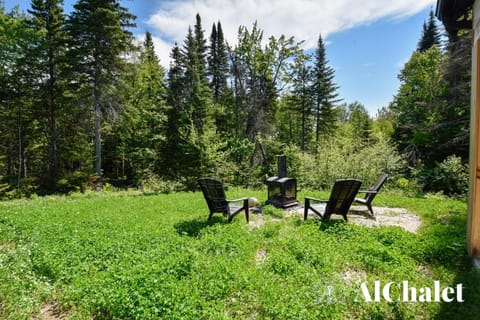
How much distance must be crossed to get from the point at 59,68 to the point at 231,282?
14.5 meters

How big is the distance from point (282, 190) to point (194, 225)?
7.93 ft

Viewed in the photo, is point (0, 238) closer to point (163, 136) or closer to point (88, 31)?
point (88, 31)

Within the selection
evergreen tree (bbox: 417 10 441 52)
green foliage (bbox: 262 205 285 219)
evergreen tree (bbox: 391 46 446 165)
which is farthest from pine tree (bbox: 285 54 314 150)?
green foliage (bbox: 262 205 285 219)

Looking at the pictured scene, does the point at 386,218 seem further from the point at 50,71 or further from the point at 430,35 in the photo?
the point at 430,35

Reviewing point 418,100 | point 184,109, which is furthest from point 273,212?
point 418,100

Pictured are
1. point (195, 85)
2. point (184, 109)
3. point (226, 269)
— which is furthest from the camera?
point (195, 85)

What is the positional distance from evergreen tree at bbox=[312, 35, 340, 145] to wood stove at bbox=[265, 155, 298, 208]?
578 inches

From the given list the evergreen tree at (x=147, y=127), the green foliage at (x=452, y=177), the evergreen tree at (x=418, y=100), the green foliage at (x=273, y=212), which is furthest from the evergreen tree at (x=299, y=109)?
the green foliage at (x=273, y=212)

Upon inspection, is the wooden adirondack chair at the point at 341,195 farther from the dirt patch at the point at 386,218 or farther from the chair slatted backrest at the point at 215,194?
the chair slatted backrest at the point at 215,194

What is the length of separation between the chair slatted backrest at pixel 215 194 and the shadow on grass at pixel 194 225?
261 millimetres

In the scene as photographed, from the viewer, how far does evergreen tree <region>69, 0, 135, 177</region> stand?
11.1m

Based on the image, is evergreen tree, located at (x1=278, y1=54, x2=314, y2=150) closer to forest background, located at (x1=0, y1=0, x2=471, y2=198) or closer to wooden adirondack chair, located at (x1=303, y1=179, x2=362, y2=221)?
forest background, located at (x1=0, y1=0, x2=471, y2=198)

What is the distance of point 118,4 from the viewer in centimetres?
1175

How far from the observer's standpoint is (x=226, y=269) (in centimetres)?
279
